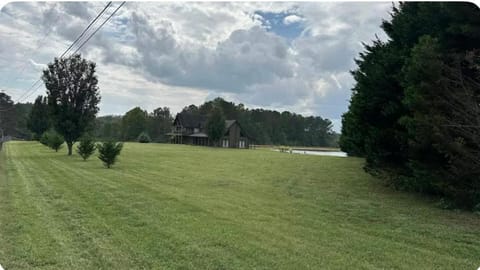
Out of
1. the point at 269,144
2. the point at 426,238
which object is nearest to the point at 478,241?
the point at 426,238

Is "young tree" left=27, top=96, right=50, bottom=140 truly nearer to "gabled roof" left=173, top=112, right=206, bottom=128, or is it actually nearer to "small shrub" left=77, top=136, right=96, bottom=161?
"gabled roof" left=173, top=112, right=206, bottom=128

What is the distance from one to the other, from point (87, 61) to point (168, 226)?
74.1ft

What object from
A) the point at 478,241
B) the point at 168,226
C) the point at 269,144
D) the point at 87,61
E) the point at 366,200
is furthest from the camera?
the point at 269,144

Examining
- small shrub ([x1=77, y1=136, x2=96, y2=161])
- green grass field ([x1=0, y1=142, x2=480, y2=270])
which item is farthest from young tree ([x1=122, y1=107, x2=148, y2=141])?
green grass field ([x1=0, y1=142, x2=480, y2=270])

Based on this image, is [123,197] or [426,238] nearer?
[426,238]

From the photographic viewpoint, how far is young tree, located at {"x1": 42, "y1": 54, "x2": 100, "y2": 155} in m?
25.0

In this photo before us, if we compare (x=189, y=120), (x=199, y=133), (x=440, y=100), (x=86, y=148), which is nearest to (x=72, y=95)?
(x=86, y=148)

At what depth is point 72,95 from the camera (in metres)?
25.6

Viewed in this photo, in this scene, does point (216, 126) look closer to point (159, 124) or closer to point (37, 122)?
point (37, 122)

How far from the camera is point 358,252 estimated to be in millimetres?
5129

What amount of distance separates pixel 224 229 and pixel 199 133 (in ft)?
185

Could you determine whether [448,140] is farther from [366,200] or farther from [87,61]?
[87,61]

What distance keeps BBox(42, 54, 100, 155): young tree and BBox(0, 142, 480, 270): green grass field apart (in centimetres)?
1541

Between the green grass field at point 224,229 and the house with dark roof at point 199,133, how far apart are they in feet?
149
